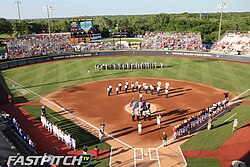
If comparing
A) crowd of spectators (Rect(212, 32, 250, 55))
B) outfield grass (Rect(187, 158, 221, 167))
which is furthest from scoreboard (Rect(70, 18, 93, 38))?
outfield grass (Rect(187, 158, 221, 167))

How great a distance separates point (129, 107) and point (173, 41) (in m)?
40.4

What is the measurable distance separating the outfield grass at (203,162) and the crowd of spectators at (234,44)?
1546 inches

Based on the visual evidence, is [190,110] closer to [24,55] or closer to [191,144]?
[191,144]

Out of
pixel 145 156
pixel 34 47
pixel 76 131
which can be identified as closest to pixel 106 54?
pixel 34 47

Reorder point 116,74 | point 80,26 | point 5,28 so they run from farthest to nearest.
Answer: point 5,28 < point 80,26 < point 116,74

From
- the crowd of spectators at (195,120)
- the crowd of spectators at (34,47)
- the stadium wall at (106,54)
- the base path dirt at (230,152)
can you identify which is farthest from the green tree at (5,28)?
the base path dirt at (230,152)

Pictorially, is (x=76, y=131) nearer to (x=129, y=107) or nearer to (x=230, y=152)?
(x=129, y=107)

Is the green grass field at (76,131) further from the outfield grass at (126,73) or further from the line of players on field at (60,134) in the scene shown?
the outfield grass at (126,73)

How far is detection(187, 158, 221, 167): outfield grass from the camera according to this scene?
1430cm

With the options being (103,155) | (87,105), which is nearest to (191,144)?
(103,155)

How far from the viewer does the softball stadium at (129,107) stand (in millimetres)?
15922

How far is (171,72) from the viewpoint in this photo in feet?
126

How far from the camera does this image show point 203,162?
47.9 ft

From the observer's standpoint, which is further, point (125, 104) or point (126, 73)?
point (126, 73)
